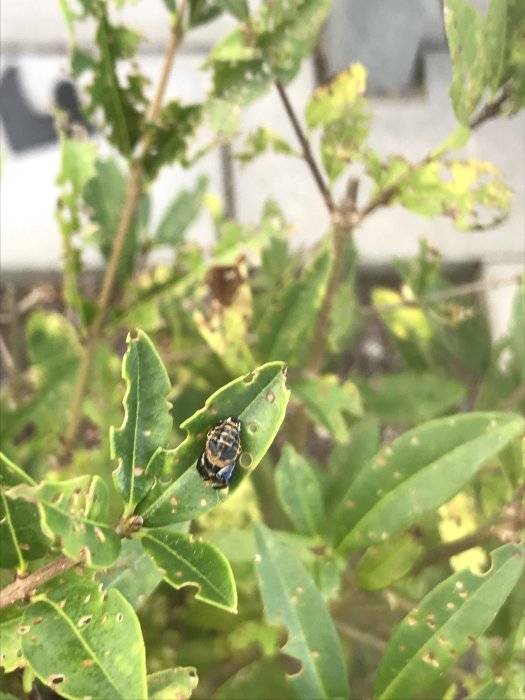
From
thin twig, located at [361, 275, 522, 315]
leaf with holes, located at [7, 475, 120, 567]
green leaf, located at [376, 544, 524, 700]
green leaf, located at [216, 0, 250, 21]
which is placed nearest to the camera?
leaf with holes, located at [7, 475, 120, 567]

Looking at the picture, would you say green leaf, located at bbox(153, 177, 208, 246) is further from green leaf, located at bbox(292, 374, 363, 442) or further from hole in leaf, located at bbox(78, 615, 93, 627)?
hole in leaf, located at bbox(78, 615, 93, 627)

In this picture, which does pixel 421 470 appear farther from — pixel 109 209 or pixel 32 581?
pixel 109 209

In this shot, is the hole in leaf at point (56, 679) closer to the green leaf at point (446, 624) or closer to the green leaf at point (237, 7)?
the green leaf at point (446, 624)

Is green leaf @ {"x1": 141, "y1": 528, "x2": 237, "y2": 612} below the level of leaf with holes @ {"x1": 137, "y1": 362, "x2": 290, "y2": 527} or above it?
below

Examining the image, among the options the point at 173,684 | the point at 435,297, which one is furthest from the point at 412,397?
the point at 173,684

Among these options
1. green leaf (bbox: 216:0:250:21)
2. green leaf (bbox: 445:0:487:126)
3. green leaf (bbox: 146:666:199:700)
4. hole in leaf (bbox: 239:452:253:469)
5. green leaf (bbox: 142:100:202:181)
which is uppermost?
green leaf (bbox: 216:0:250:21)

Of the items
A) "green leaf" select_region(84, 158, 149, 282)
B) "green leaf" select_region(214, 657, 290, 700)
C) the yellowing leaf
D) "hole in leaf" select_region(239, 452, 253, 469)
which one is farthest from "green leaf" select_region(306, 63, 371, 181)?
"green leaf" select_region(214, 657, 290, 700)

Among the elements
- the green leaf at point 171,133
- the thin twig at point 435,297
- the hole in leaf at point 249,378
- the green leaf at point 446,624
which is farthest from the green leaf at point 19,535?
the thin twig at point 435,297
